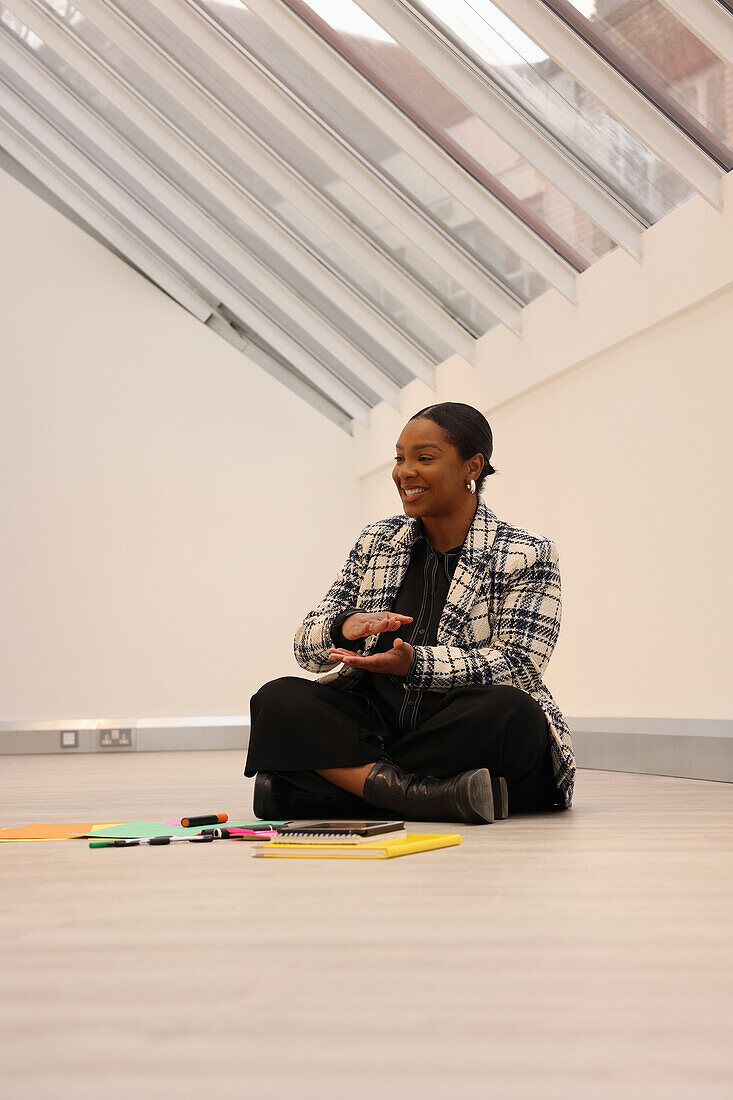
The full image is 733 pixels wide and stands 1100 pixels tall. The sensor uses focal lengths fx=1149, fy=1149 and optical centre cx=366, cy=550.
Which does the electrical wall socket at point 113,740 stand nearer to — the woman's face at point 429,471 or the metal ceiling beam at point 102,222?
the metal ceiling beam at point 102,222

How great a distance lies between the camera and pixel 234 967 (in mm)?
1012

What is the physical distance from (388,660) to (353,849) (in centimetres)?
50

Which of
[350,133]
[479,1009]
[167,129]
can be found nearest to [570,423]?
[350,133]

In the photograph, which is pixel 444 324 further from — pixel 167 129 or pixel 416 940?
pixel 416 940

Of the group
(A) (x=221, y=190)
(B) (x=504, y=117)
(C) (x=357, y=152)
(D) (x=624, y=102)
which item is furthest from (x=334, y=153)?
(D) (x=624, y=102)

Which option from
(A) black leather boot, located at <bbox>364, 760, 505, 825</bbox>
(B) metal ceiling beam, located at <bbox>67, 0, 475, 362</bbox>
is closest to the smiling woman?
(A) black leather boot, located at <bbox>364, 760, 505, 825</bbox>

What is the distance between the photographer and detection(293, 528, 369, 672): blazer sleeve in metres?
2.42

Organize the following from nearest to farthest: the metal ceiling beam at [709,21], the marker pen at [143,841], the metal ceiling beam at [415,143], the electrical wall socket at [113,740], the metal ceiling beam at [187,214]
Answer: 1. the marker pen at [143,841]
2. the metal ceiling beam at [709,21]
3. the metal ceiling beam at [415,143]
4. the metal ceiling beam at [187,214]
5. the electrical wall socket at [113,740]

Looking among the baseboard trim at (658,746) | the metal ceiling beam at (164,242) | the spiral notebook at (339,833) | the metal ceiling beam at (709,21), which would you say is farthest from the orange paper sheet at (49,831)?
the metal ceiling beam at (164,242)

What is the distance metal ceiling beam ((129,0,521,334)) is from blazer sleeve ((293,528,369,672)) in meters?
2.77

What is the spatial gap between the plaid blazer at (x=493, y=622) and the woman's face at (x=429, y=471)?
97 millimetres

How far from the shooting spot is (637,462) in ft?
13.8

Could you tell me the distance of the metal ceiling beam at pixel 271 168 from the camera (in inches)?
196

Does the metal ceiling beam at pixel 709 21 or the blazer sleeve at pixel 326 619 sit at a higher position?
the metal ceiling beam at pixel 709 21
